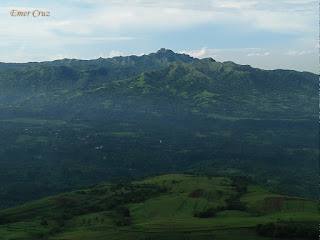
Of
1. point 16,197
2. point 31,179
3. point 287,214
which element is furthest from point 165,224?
point 31,179

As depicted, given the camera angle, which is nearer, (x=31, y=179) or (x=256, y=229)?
(x=256, y=229)

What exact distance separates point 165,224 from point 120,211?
86.6 ft

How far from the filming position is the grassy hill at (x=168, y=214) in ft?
295

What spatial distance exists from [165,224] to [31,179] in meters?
125

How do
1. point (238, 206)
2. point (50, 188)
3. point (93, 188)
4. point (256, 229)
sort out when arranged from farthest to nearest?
1. point (50, 188)
2. point (93, 188)
3. point (238, 206)
4. point (256, 229)

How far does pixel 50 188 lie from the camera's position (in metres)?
188

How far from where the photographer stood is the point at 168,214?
112 metres

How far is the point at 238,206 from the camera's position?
114500 millimetres

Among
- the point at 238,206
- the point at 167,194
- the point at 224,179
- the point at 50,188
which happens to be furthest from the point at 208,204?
the point at 50,188

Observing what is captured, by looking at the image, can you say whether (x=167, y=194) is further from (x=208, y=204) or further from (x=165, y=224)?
(x=165, y=224)

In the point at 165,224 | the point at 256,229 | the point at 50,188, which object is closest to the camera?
the point at 256,229

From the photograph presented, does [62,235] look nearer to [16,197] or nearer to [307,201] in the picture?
[307,201]

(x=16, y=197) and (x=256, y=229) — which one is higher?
(x=256, y=229)

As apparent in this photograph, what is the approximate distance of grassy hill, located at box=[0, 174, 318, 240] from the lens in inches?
3546
